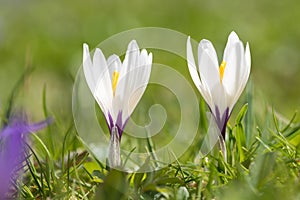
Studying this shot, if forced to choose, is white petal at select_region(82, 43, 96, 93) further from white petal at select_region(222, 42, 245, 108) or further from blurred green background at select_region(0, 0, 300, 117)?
blurred green background at select_region(0, 0, 300, 117)

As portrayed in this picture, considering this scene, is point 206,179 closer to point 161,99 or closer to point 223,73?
point 223,73

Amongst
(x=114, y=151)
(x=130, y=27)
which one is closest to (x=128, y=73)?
(x=114, y=151)

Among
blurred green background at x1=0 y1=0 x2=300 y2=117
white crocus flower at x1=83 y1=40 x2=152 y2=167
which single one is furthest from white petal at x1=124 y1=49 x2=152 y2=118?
blurred green background at x1=0 y1=0 x2=300 y2=117

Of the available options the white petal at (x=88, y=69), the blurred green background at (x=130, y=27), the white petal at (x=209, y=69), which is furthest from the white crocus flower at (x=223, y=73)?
the blurred green background at (x=130, y=27)

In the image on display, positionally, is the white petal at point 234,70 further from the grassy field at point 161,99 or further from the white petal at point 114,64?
the white petal at point 114,64

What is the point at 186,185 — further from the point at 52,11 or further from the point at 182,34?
the point at 52,11

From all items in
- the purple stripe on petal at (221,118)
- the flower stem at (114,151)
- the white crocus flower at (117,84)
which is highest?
the white crocus flower at (117,84)
